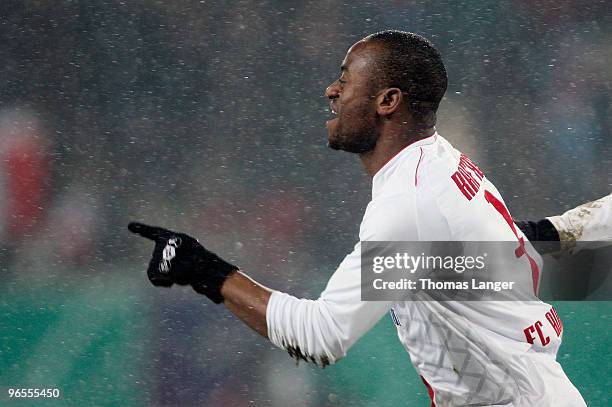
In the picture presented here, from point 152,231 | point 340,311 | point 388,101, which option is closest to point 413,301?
point 340,311

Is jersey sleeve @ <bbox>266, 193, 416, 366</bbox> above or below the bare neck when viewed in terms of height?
below

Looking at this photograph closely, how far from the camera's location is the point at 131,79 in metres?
4.70

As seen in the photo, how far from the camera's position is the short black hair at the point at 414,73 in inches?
70.2

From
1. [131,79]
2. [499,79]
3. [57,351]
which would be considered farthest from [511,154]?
[57,351]

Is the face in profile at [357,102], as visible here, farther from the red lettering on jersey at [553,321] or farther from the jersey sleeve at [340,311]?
the red lettering on jersey at [553,321]

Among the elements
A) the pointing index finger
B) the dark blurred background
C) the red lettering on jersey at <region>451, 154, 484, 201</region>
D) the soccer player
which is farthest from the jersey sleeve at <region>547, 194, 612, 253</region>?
the dark blurred background

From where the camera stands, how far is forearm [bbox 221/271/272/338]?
5.41 feet

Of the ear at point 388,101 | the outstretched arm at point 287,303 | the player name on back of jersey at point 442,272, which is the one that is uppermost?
the ear at point 388,101

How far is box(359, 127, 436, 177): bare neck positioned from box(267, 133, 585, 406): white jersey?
25 mm

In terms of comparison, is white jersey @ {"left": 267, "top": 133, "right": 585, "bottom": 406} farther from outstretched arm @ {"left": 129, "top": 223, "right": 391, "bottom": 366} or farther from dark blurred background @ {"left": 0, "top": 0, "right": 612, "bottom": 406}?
dark blurred background @ {"left": 0, "top": 0, "right": 612, "bottom": 406}

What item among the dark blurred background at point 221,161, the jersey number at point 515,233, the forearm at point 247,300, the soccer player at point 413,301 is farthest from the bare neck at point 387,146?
the dark blurred background at point 221,161

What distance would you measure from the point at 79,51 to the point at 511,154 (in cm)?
242

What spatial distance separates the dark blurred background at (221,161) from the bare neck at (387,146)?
2.07 m

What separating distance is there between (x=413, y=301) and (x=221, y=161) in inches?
113
